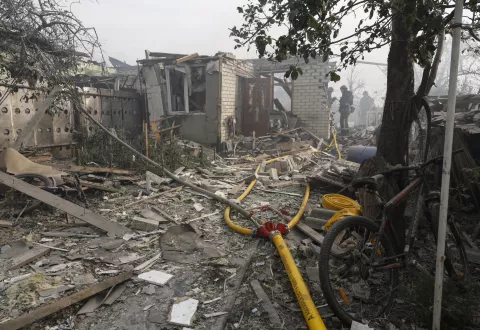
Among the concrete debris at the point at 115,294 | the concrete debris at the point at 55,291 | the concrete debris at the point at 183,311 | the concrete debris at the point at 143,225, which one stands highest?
the concrete debris at the point at 143,225

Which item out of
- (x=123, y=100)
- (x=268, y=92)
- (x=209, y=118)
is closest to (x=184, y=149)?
(x=209, y=118)

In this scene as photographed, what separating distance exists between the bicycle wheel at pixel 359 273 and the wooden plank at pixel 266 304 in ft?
1.71

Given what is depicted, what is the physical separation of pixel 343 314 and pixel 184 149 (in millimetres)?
7184

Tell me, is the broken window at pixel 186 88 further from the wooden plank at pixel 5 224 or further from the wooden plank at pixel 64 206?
the wooden plank at pixel 5 224

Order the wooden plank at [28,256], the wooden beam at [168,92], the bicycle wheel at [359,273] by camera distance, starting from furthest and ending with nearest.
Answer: the wooden beam at [168,92], the wooden plank at [28,256], the bicycle wheel at [359,273]

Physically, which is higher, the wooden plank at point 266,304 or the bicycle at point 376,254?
the bicycle at point 376,254

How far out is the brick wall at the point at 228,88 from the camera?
1105 cm

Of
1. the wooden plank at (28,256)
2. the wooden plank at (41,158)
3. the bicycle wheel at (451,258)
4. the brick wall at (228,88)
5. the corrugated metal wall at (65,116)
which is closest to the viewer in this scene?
the bicycle wheel at (451,258)

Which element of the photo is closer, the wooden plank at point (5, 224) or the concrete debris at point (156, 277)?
the concrete debris at point (156, 277)

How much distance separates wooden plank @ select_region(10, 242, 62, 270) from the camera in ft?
11.4

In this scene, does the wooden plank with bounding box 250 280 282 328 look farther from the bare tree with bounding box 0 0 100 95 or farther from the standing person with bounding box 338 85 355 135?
the standing person with bounding box 338 85 355 135

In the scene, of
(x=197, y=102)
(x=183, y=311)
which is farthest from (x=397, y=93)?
(x=197, y=102)

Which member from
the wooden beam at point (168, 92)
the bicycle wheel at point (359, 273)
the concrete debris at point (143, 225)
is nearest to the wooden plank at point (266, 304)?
the bicycle wheel at point (359, 273)

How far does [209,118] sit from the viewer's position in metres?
11.0
